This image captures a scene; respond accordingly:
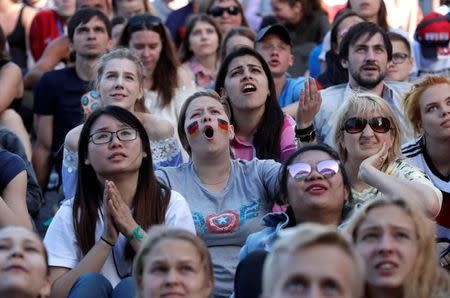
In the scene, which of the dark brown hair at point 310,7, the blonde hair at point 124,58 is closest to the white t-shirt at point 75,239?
the blonde hair at point 124,58

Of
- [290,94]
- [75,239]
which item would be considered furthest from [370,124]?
[290,94]

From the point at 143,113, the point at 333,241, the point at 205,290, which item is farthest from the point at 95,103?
the point at 333,241

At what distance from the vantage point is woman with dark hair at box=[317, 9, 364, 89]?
1050 centimetres

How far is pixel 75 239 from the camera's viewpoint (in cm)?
745

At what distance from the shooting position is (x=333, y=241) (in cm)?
518

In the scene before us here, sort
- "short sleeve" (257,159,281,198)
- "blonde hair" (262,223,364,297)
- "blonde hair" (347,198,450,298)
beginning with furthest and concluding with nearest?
"short sleeve" (257,159,281,198), "blonde hair" (347,198,450,298), "blonde hair" (262,223,364,297)

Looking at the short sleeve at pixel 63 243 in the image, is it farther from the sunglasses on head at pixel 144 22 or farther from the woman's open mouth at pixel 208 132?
the sunglasses on head at pixel 144 22

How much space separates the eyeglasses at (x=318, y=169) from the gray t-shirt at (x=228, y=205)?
768 mm

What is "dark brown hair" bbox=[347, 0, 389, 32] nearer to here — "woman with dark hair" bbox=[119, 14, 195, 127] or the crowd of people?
Answer: the crowd of people

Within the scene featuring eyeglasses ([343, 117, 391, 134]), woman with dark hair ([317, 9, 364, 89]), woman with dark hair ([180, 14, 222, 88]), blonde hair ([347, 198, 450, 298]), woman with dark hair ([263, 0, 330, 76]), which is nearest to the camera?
blonde hair ([347, 198, 450, 298])

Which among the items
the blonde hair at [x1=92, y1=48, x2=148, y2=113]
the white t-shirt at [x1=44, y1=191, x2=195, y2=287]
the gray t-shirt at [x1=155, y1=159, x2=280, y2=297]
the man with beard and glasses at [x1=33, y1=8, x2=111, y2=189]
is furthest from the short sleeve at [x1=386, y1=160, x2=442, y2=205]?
the man with beard and glasses at [x1=33, y1=8, x2=111, y2=189]

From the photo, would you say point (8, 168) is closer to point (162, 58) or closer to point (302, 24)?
point (162, 58)

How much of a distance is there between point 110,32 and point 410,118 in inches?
123

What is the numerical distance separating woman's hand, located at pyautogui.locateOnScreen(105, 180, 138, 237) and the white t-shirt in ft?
0.73
